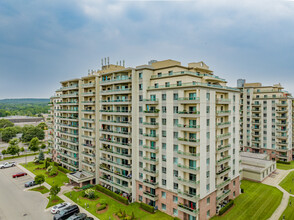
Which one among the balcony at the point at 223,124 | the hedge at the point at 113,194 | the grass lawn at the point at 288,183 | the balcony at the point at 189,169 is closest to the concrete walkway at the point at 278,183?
the grass lawn at the point at 288,183

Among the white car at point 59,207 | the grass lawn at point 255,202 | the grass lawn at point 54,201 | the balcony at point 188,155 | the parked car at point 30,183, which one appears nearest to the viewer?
the balcony at point 188,155

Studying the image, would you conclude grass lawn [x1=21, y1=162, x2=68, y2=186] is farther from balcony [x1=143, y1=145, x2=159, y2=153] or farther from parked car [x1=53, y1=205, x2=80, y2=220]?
balcony [x1=143, y1=145, x2=159, y2=153]

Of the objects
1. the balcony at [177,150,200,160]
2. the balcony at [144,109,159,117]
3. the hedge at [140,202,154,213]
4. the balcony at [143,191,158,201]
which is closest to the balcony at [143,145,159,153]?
the balcony at [177,150,200,160]

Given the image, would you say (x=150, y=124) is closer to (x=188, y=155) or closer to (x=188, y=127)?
(x=188, y=127)

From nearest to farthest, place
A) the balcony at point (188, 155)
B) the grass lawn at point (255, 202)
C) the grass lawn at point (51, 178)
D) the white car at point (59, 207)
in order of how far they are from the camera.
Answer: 1. the balcony at point (188, 155)
2. the grass lawn at point (255, 202)
3. the white car at point (59, 207)
4. the grass lawn at point (51, 178)

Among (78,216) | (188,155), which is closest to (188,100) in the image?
(188,155)

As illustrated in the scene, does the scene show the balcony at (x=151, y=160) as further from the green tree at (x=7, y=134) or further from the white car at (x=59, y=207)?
the green tree at (x=7, y=134)
